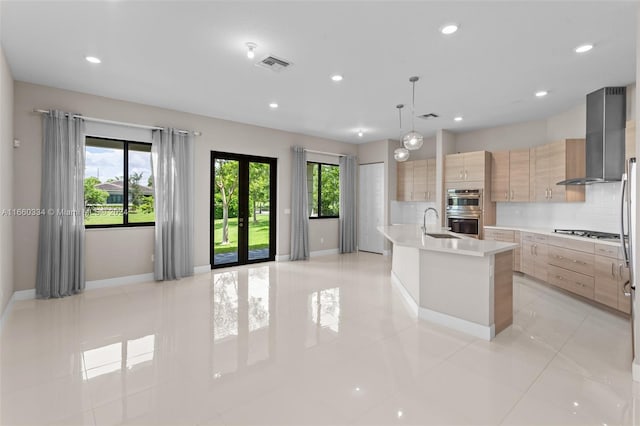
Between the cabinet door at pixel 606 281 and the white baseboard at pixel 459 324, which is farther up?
the cabinet door at pixel 606 281

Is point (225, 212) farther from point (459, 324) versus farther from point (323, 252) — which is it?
point (459, 324)

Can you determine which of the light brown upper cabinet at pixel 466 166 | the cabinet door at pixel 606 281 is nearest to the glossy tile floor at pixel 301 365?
the cabinet door at pixel 606 281

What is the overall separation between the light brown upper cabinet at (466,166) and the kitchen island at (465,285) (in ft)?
10.2

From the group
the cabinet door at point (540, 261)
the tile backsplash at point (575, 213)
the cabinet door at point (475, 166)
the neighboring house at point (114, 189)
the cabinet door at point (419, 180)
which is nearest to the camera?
the tile backsplash at point (575, 213)

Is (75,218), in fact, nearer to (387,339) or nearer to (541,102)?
(387,339)

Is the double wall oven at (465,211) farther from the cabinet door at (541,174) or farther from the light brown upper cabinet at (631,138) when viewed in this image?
the light brown upper cabinet at (631,138)

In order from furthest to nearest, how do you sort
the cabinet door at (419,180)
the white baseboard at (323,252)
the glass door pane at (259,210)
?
the white baseboard at (323,252), the cabinet door at (419,180), the glass door pane at (259,210)

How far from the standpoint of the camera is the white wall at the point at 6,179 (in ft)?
11.4

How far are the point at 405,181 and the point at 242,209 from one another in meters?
4.19

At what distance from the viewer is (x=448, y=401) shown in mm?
2170

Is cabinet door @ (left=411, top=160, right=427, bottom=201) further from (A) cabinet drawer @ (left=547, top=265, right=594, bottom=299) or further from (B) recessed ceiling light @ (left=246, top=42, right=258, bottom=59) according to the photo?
(B) recessed ceiling light @ (left=246, top=42, right=258, bottom=59)

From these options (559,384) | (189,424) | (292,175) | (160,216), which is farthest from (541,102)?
(160,216)

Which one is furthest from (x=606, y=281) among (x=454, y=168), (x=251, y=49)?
(x=251, y=49)

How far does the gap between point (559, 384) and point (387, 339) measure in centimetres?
139
